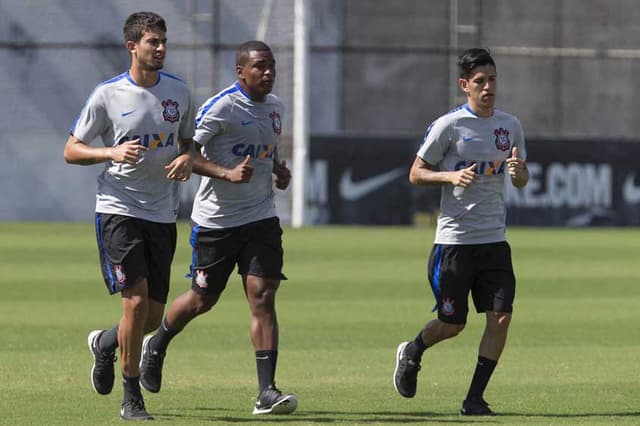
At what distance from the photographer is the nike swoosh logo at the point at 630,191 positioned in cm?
3278

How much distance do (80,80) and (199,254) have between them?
2711 centimetres

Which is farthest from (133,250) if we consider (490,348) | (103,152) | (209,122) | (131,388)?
(490,348)

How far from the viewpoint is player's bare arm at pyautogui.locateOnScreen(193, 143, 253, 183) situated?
8.52 m

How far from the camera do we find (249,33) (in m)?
35.4

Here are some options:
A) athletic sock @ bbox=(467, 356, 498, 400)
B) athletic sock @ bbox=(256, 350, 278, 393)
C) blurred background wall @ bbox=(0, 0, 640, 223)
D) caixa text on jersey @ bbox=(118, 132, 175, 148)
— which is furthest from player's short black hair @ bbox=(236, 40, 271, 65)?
blurred background wall @ bbox=(0, 0, 640, 223)

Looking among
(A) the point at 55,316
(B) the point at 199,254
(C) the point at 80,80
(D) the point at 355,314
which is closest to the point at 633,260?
(D) the point at 355,314

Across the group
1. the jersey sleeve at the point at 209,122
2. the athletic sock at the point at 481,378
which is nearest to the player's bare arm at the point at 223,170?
the jersey sleeve at the point at 209,122

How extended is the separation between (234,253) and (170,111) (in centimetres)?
106

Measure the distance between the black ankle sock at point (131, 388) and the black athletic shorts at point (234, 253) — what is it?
101cm

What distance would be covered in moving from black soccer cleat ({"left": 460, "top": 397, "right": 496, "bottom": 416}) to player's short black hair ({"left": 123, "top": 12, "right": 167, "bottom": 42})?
257cm

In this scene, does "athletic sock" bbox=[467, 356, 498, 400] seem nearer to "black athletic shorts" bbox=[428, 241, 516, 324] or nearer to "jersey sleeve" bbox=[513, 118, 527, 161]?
"black athletic shorts" bbox=[428, 241, 516, 324]

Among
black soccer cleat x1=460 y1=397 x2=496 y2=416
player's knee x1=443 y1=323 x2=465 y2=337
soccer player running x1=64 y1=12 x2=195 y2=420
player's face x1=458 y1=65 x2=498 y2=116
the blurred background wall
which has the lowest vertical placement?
black soccer cleat x1=460 y1=397 x2=496 y2=416

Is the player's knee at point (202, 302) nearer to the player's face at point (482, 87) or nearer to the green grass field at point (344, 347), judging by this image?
the green grass field at point (344, 347)

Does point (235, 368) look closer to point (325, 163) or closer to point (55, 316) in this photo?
point (55, 316)
